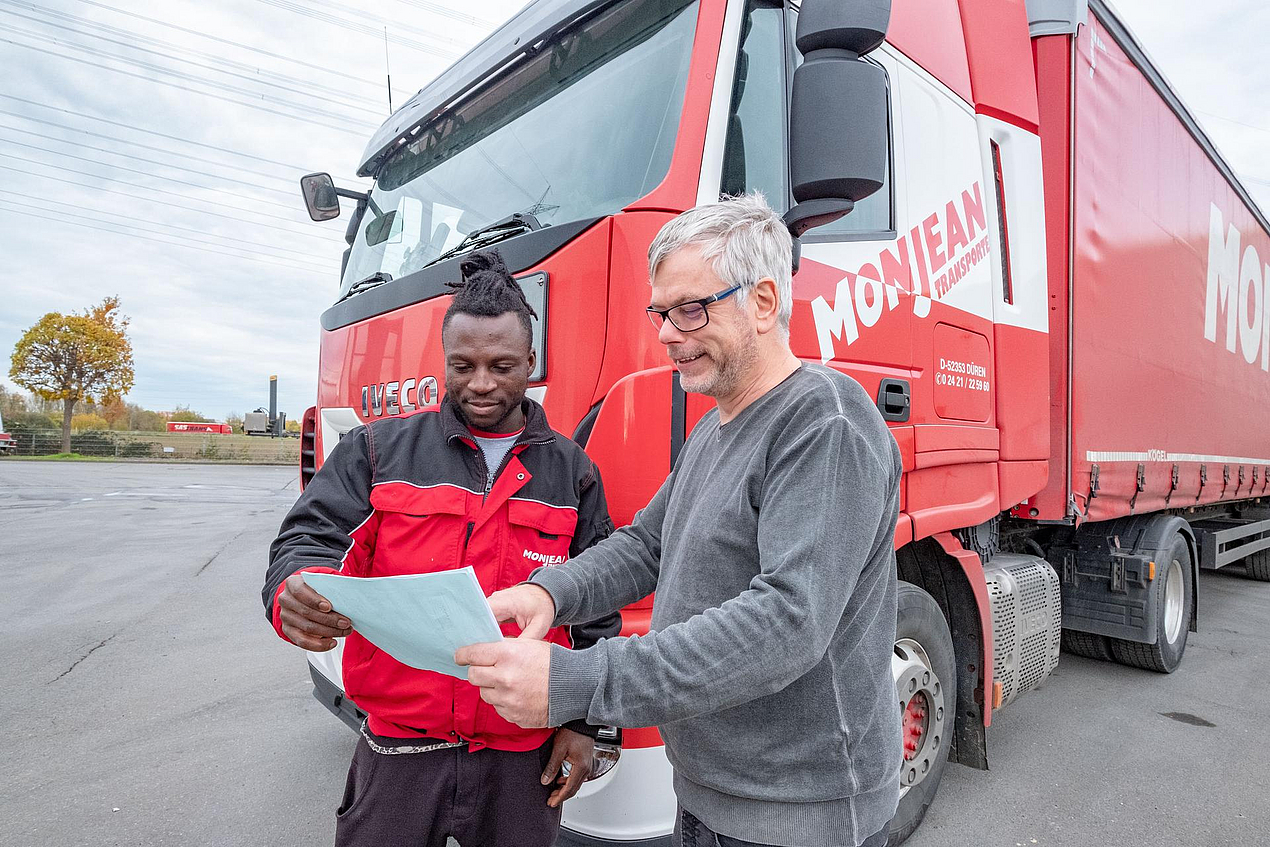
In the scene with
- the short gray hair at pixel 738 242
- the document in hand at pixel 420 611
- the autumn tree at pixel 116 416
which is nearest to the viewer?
the document in hand at pixel 420 611

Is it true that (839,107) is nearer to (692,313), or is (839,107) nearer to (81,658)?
(692,313)

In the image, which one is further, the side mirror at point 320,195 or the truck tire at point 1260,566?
the truck tire at point 1260,566

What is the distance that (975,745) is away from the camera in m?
2.74

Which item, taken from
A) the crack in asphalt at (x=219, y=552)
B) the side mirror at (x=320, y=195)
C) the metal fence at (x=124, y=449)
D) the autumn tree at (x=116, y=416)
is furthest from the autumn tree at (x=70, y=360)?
the side mirror at (x=320, y=195)

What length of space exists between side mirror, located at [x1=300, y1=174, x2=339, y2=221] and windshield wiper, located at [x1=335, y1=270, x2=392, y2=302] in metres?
0.83

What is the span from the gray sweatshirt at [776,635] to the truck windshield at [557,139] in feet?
3.28

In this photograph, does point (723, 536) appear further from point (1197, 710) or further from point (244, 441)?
point (244, 441)

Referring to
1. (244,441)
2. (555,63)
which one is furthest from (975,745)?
(244,441)

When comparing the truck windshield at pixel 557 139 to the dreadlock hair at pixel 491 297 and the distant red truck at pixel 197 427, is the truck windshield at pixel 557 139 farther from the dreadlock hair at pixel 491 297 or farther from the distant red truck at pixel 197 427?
the distant red truck at pixel 197 427

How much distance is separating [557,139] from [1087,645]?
15.5ft

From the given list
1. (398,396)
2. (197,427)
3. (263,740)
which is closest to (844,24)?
(398,396)

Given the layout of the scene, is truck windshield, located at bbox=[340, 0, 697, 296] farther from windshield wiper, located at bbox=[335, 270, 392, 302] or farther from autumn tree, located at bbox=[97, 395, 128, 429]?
autumn tree, located at bbox=[97, 395, 128, 429]

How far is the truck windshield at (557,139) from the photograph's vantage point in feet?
6.64

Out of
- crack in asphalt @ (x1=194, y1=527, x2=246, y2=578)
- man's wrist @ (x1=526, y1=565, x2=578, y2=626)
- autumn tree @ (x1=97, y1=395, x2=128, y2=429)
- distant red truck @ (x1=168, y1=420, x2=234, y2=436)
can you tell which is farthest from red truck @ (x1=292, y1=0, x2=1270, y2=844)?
distant red truck @ (x1=168, y1=420, x2=234, y2=436)
